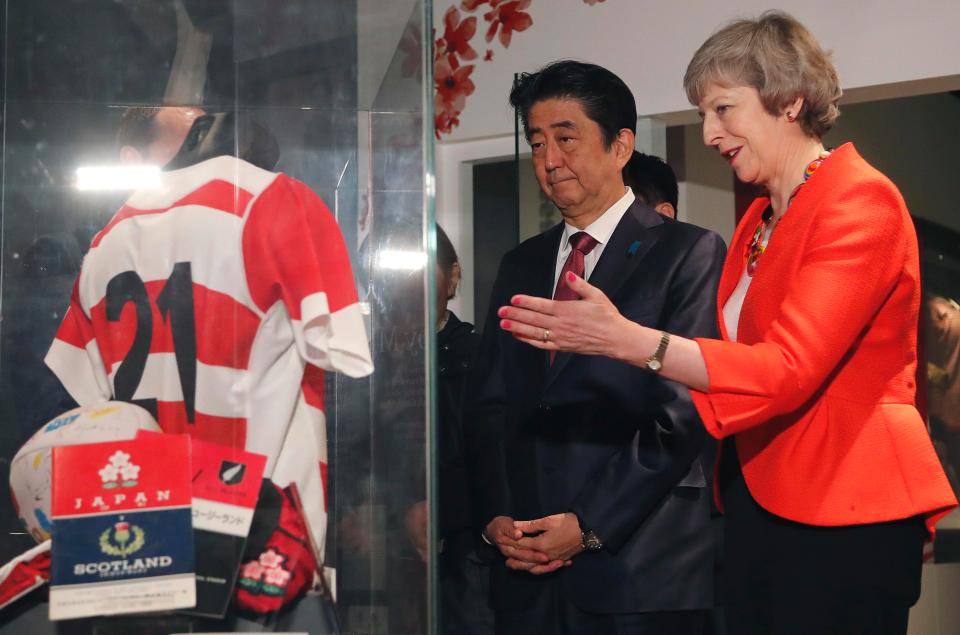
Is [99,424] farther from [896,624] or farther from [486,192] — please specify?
[486,192]

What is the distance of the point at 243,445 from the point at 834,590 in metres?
0.80

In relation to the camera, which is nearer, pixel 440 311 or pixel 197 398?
pixel 197 398

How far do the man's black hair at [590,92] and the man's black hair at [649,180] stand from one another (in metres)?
0.51

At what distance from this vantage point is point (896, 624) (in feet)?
4.61

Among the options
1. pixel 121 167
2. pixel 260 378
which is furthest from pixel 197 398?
pixel 121 167

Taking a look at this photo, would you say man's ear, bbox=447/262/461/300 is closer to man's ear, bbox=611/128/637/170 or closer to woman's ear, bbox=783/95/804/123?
man's ear, bbox=611/128/637/170

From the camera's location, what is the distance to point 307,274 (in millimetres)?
1229

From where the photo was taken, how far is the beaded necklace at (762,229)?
1541mm

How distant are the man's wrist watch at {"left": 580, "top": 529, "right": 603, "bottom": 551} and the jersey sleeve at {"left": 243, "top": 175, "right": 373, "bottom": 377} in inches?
24.3

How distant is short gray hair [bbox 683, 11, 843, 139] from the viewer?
155 cm

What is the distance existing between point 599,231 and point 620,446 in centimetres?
39

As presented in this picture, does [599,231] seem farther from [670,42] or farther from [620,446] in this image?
[670,42]

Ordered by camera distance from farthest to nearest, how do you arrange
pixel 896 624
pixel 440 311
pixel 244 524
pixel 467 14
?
pixel 467 14
pixel 440 311
pixel 896 624
pixel 244 524

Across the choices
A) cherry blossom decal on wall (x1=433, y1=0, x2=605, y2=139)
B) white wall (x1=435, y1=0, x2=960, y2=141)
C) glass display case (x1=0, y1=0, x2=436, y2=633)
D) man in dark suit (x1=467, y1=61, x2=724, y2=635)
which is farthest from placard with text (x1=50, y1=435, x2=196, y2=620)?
cherry blossom decal on wall (x1=433, y1=0, x2=605, y2=139)
